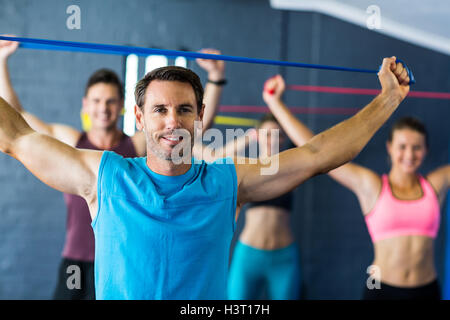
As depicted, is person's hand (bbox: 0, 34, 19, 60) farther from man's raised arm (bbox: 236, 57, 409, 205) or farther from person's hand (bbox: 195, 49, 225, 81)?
man's raised arm (bbox: 236, 57, 409, 205)

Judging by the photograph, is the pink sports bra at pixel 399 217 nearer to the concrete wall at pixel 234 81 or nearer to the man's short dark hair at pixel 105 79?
the concrete wall at pixel 234 81

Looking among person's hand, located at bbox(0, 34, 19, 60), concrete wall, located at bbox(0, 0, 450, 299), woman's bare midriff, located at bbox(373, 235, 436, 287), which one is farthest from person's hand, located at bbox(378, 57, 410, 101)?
concrete wall, located at bbox(0, 0, 450, 299)

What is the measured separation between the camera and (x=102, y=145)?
2.28 meters

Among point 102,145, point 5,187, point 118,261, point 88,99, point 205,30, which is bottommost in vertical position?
point 118,261

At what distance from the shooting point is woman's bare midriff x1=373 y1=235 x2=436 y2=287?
2355mm

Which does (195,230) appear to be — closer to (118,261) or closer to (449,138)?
(118,261)

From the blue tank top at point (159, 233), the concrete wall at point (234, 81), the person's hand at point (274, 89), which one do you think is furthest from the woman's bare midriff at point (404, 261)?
the blue tank top at point (159, 233)

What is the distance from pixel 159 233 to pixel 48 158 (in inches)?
14.3

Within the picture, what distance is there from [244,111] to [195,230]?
2066mm

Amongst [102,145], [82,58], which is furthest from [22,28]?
[102,145]

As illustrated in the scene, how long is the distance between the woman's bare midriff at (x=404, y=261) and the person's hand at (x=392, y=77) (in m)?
1.16

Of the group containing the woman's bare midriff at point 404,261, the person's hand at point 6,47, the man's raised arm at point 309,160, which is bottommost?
the woman's bare midriff at point 404,261

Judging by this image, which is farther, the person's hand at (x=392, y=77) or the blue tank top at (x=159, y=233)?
the person's hand at (x=392, y=77)

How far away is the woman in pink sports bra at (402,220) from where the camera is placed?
2.35 metres
